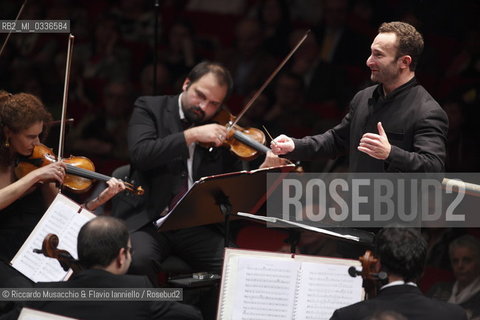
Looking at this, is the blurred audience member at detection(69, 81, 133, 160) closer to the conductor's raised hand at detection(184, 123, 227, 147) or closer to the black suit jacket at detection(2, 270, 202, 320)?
the conductor's raised hand at detection(184, 123, 227, 147)

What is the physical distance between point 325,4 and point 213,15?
1132 millimetres

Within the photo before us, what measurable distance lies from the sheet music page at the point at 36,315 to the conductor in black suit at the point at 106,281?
143mm

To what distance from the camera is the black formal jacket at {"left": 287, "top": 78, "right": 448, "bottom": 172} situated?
3.18m

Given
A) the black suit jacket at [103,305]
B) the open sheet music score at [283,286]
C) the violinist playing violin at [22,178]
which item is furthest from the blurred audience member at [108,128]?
the black suit jacket at [103,305]

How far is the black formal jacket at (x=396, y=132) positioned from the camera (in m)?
3.18

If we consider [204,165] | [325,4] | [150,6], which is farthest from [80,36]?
[204,165]

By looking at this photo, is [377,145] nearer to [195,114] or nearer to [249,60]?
[195,114]

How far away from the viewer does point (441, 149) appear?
325cm

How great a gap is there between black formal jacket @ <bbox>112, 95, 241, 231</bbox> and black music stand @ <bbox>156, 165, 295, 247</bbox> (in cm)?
20

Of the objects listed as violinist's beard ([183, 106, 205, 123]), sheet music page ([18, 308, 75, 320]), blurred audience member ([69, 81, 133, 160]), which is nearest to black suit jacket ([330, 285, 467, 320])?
sheet music page ([18, 308, 75, 320])

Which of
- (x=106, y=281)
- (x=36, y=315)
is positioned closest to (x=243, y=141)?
(x=106, y=281)

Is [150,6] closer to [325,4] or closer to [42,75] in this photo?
[42,75]

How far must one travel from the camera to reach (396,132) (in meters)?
3.36

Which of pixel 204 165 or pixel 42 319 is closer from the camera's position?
pixel 42 319
